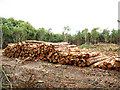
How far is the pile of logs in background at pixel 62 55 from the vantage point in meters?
3.84

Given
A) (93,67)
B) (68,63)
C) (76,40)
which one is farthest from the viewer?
(76,40)

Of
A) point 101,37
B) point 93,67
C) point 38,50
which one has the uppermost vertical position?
point 101,37

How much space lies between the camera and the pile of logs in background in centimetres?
384

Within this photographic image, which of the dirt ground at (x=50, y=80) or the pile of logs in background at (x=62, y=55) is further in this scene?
the pile of logs in background at (x=62, y=55)

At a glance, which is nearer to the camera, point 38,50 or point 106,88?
point 106,88

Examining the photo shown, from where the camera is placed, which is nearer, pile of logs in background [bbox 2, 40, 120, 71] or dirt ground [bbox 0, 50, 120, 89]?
dirt ground [bbox 0, 50, 120, 89]

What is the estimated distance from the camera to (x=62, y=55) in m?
4.44

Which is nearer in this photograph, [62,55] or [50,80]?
[50,80]

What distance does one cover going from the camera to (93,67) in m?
3.90

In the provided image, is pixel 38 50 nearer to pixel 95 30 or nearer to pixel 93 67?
pixel 93 67

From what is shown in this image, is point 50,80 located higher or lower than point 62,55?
lower

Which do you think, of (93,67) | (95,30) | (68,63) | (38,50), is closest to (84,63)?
(93,67)

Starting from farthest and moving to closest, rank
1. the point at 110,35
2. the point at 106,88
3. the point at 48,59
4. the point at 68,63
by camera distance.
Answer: the point at 110,35 < the point at 48,59 < the point at 68,63 < the point at 106,88

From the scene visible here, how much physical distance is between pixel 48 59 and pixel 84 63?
1895 mm
